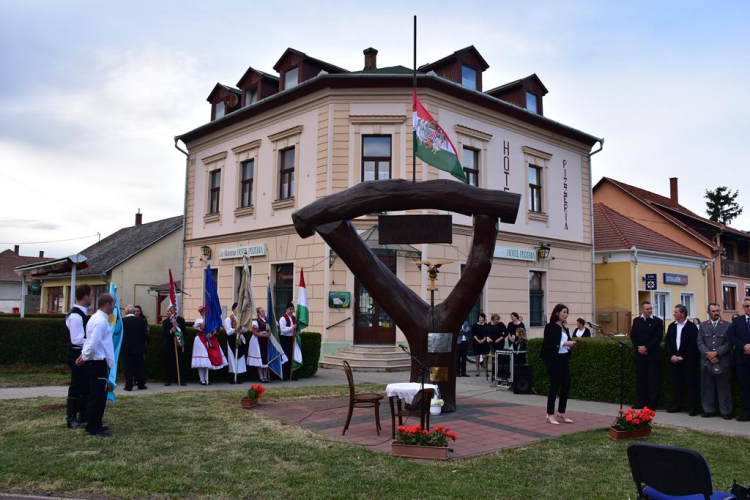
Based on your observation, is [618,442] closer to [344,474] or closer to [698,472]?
[344,474]

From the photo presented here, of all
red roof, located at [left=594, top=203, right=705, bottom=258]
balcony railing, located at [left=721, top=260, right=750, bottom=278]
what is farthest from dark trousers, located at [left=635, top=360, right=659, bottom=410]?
balcony railing, located at [left=721, top=260, right=750, bottom=278]

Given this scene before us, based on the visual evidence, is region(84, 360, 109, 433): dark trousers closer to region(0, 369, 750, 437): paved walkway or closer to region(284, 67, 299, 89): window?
region(0, 369, 750, 437): paved walkway

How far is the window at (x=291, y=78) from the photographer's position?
21.1 metres

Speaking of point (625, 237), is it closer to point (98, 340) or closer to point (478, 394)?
point (478, 394)

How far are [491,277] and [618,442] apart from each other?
1278cm

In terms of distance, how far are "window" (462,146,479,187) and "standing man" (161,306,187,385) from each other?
11.1 meters

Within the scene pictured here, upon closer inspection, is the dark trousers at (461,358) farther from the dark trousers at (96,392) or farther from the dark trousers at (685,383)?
the dark trousers at (96,392)

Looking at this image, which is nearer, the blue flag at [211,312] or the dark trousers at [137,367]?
the dark trousers at [137,367]

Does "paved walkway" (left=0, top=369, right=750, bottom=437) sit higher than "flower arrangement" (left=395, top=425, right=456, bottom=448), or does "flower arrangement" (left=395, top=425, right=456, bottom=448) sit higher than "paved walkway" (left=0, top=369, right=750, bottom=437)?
"flower arrangement" (left=395, top=425, right=456, bottom=448)

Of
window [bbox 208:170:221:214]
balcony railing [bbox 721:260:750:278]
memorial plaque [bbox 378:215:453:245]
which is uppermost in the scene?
window [bbox 208:170:221:214]

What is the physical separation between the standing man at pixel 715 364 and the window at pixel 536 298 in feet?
38.8

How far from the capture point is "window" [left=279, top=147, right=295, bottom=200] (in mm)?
20859

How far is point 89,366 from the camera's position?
311 inches

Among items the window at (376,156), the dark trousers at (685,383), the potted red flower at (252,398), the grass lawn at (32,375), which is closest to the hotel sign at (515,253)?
the window at (376,156)
